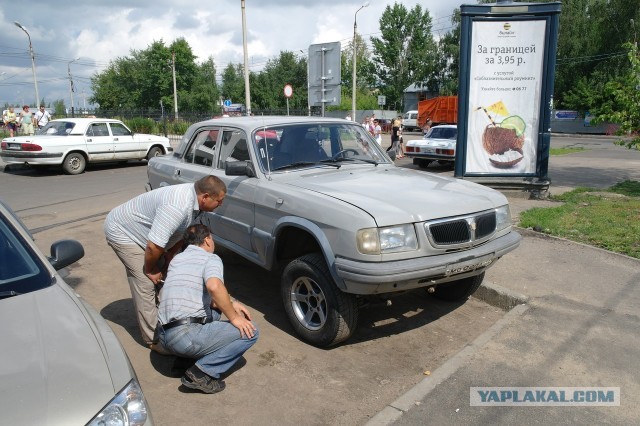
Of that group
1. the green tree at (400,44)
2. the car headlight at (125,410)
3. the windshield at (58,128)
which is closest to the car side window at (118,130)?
the windshield at (58,128)

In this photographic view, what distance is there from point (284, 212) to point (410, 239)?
1119mm

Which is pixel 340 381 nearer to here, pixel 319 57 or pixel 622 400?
pixel 622 400

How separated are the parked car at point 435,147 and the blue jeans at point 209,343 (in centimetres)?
1324

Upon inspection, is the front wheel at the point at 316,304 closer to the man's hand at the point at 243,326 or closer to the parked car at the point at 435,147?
the man's hand at the point at 243,326

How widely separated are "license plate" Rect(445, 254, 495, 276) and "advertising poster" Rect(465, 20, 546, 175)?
6.86 metres

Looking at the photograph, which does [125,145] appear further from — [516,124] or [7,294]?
[7,294]

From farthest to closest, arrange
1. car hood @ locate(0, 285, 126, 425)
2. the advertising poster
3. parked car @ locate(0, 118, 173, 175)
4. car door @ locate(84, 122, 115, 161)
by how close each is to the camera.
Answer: car door @ locate(84, 122, 115, 161)
parked car @ locate(0, 118, 173, 175)
the advertising poster
car hood @ locate(0, 285, 126, 425)

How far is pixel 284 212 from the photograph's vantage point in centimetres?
431

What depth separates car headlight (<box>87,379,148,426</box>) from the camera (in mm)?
2053

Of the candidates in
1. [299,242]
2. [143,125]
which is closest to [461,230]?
[299,242]

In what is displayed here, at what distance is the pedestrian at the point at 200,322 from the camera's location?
3369 millimetres

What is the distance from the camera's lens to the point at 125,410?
2.15 metres

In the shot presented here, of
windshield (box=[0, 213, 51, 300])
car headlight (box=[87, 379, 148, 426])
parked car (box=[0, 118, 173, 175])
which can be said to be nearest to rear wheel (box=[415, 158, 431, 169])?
parked car (box=[0, 118, 173, 175])

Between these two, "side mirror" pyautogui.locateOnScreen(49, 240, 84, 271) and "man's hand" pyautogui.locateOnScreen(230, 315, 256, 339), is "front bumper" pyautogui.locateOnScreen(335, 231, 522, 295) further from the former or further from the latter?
"side mirror" pyautogui.locateOnScreen(49, 240, 84, 271)
